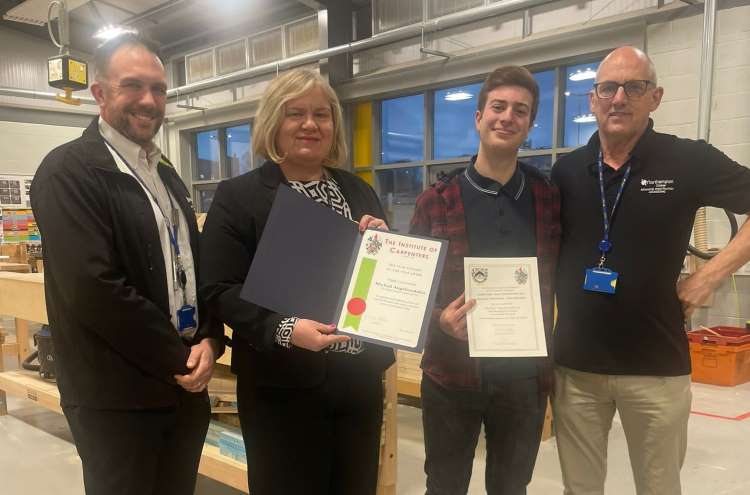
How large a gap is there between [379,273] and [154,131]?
0.74m

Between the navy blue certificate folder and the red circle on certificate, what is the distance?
0.04 meters

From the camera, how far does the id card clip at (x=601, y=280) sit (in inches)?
59.8

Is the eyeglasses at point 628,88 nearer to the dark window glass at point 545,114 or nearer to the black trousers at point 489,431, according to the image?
the black trousers at point 489,431

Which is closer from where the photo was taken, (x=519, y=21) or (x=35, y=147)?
(x=519, y=21)

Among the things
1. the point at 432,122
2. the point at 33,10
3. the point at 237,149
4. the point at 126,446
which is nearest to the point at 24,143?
the point at 33,10

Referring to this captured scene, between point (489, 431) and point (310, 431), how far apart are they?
55cm

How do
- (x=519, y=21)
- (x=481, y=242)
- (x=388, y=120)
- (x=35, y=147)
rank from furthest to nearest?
(x=35, y=147) < (x=388, y=120) < (x=519, y=21) < (x=481, y=242)

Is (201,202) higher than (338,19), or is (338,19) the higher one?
(338,19)

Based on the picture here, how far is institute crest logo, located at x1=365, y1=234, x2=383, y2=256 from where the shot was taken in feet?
4.26

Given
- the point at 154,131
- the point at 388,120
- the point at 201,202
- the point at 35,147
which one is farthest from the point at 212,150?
the point at 154,131

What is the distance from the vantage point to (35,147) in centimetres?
856

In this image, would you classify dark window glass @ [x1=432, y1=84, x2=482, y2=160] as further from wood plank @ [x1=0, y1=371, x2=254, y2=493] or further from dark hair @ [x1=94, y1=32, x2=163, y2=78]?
dark hair @ [x1=94, y1=32, x2=163, y2=78]

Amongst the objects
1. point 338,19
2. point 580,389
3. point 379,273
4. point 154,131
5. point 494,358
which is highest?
point 338,19

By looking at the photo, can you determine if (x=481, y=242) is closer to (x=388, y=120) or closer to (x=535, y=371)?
(x=535, y=371)
